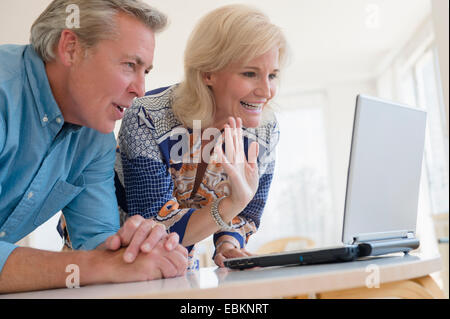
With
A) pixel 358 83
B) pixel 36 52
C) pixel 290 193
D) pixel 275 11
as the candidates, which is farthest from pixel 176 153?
pixel 358 83

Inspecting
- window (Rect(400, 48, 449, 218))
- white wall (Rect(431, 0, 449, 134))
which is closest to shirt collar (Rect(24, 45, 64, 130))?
white wall (Rect(431, 0, 449, 134))

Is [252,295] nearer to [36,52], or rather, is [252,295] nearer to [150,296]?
[150,296]

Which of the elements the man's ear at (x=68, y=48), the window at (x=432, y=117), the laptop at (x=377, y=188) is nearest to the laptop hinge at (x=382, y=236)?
the laptop at (x=377, y=188)

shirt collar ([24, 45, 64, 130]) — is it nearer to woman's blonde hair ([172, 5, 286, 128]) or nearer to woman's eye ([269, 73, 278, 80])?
woman's blonde hair ([172, 5, 286, 128])

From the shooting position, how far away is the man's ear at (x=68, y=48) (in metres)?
1.09

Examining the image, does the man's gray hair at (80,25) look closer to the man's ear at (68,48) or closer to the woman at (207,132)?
the man's ear at (68,48)

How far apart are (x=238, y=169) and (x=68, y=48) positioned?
478mm

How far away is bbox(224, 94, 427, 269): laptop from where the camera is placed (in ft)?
2.55

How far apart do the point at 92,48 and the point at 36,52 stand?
0.13 meters

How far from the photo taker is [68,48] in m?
1.09

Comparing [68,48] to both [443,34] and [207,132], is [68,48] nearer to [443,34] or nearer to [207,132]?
[207,132]

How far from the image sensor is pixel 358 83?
6.72m

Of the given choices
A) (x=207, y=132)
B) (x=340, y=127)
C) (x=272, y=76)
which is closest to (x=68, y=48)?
(x=207, y=132)

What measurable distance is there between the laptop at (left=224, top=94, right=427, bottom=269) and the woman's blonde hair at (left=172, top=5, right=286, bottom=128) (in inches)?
24.2
